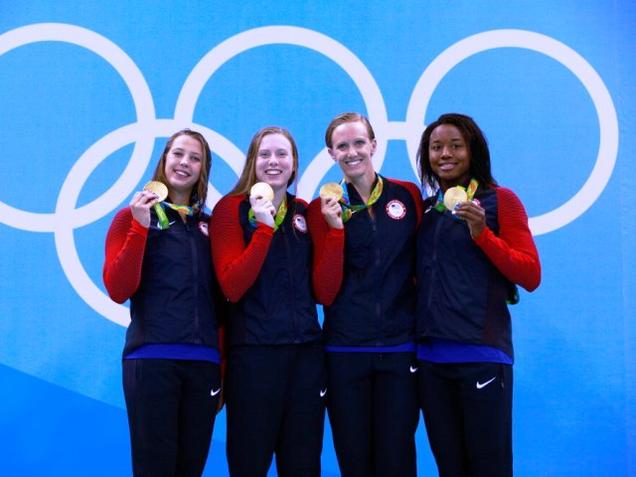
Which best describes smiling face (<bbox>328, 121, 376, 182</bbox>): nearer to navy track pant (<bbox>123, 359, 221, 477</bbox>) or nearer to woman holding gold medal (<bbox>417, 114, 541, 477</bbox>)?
woman holding gold medal (<bbox>417, 114, 541, 477</bbox>)

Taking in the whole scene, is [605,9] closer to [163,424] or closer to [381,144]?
[381,144]

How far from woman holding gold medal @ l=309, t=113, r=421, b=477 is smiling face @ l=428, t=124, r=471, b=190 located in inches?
9.9

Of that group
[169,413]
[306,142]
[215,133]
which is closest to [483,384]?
[169,413]

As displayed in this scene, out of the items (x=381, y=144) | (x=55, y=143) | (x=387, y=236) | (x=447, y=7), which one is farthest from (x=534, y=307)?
(x=55, y=143)

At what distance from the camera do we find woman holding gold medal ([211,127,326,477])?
2.88 meters

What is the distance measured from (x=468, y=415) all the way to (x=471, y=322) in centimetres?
38

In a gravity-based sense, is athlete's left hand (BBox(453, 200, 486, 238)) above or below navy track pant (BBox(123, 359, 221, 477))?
above

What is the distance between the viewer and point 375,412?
2979mm

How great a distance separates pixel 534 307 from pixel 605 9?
204 cm

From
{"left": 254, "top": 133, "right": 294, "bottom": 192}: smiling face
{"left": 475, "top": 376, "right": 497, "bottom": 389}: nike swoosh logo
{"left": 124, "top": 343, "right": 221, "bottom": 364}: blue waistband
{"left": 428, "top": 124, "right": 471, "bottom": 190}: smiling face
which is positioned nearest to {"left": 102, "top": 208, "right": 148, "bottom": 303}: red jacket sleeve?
{"left": 124, "top": 343, "right": 221, "bottom": 364}: blue waistband

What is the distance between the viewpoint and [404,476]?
2.94m

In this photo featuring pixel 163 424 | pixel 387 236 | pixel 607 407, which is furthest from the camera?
pixel 607 407

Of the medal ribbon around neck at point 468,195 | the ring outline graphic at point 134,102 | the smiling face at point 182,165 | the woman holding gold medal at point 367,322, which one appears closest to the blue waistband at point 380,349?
the woman holding gold medal at point 367,322

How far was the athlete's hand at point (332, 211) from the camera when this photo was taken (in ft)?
9.64
